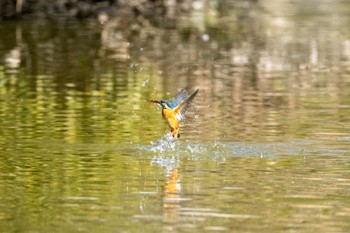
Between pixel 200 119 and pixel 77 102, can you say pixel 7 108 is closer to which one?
pixel 77 102

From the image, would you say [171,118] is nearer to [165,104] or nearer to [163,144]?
[165,104]

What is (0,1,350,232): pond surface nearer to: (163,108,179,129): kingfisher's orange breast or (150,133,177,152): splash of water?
(150,133,177,152): splash of water

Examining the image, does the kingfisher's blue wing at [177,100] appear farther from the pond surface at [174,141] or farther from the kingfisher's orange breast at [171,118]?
the pond surface at [174,141]

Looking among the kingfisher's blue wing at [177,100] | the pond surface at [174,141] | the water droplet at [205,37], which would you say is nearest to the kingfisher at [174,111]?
the kingfisher's blue wing at [177,100]

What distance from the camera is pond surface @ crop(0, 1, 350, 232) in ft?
32.5

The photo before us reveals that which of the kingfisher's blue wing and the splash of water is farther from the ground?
the kingfisher's blue wing

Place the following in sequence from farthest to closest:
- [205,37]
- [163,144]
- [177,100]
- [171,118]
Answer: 1. [205,37]
2. [163,144]
3. [177,100]
4. [171,118]

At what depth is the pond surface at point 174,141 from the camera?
9.91 meters

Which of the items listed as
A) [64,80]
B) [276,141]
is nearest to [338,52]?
[64,80]

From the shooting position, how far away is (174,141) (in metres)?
13.8

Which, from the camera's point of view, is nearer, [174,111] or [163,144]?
[174,111]

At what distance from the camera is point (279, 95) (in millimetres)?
17922

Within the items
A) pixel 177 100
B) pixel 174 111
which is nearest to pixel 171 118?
pixel 174 111

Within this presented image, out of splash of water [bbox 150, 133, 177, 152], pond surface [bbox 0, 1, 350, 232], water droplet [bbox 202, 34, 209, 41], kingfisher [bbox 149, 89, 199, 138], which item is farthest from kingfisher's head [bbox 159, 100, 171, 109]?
water droplet [bbox 202, 34, 209, 41]
